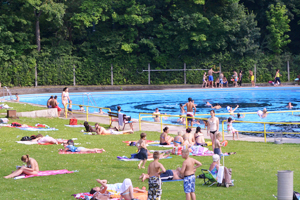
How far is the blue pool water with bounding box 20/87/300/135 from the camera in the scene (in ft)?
107

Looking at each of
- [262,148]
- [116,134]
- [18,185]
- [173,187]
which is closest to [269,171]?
[173,187]

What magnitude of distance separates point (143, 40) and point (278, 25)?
15.7m

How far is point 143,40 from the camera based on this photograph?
45.2m

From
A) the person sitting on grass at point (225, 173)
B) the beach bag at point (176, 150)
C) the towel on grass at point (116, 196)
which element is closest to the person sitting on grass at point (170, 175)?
the person sitting on grass at point (225, 173)

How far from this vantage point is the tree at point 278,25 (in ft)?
152

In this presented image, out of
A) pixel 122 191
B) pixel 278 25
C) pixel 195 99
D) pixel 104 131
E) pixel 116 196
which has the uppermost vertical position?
pixel 278 25

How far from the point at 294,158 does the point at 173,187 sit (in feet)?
17.9

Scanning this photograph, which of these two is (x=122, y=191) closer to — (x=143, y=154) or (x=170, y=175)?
(x=170, y=175)

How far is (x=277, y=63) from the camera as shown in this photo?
154ft

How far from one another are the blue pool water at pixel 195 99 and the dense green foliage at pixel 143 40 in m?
5.04

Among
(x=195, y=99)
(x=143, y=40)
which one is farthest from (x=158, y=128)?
(x=143, y=40)

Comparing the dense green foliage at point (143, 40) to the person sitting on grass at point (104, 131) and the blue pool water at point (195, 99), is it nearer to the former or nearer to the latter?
the blue pool water at point (195, 99)

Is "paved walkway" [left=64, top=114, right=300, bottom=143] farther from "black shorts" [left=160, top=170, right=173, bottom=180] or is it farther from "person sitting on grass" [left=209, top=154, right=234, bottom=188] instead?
"black shorts" [left=160, top=170, right=173, bottom=180]

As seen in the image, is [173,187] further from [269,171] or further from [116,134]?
[116,134]
